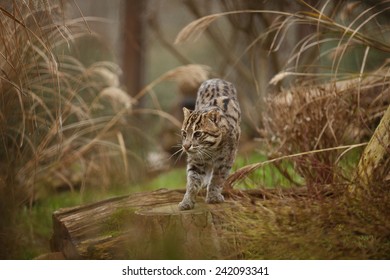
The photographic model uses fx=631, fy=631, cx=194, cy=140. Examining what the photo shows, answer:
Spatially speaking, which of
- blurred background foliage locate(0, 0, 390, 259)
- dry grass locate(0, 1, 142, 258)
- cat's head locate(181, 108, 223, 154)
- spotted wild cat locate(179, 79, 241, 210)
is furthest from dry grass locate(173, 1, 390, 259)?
dry grass locate(0, 1, 142, 258)

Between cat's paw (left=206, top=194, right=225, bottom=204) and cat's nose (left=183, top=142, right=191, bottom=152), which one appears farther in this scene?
cat's paw (left=206, top=194, right=225, bottom=204)

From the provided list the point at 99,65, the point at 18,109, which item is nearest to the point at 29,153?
the point at 18,109

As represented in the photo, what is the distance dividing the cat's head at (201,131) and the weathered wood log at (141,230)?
467mm

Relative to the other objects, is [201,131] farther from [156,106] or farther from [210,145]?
[156,106]

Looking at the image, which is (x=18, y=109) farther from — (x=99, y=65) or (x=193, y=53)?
(x=193, y=53)

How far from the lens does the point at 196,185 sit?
16.0 ft

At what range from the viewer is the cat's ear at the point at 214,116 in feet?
15.6

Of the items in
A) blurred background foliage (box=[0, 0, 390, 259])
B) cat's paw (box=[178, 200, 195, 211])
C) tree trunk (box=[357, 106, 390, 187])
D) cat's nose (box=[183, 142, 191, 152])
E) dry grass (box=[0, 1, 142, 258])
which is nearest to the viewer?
cat's nose (box=[183, 142, 191, 152])

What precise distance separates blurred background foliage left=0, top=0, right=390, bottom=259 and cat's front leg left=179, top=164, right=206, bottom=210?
0.43 metres

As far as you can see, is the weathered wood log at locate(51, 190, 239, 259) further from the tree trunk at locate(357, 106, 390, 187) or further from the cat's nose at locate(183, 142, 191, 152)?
the tree trunk at locate(357, 106, 390, 187)

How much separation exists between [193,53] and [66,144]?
7.25m

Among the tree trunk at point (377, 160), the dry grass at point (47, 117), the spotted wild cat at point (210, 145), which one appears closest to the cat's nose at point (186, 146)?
the spotted wild cat at point (210, 145)

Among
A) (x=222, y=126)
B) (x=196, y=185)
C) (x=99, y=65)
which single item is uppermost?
(x=99, y=65)

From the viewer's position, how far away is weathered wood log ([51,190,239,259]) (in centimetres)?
437
